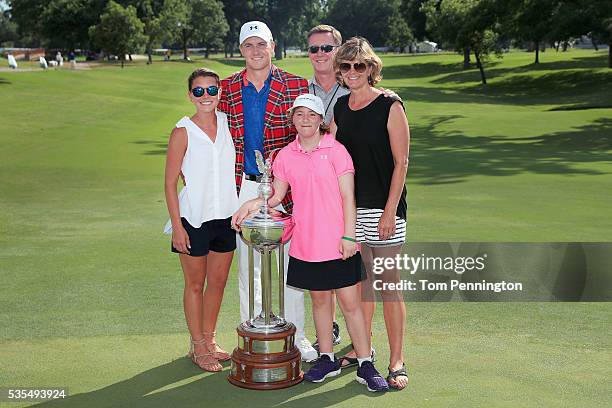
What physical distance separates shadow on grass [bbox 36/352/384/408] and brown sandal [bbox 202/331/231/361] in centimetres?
24

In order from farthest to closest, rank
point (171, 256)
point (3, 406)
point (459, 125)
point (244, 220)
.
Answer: point (459, 125), point (171, 256), point (244, 220), point (3, 406)

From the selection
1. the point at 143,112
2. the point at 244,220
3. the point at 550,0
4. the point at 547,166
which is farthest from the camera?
the point at 550,0

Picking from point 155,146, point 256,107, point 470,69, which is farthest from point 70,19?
point 256,107

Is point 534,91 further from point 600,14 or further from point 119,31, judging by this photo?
point 119,31

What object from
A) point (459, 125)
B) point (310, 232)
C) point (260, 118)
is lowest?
point (459, 125)

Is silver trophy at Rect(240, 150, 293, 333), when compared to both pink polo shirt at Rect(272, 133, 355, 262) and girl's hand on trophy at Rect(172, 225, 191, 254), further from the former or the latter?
girl's hand on trophy at Rect(172, 225, 191, 254)

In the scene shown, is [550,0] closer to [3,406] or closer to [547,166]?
[547,166]

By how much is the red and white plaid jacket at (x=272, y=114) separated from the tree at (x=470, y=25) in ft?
161

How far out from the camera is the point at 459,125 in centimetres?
3080

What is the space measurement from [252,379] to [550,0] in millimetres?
42354

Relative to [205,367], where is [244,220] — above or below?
above

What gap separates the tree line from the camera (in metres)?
45.3

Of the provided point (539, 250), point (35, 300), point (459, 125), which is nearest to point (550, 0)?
point (459, 125)

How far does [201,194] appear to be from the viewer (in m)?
→ 5.55
